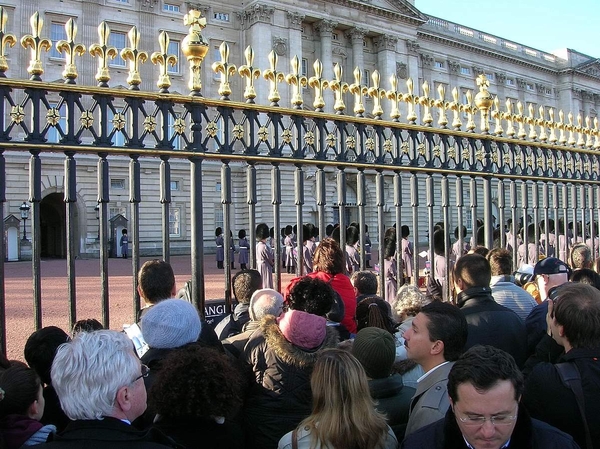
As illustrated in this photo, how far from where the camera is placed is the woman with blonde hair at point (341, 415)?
2350 mm

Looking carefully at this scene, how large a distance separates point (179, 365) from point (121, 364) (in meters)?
0.42

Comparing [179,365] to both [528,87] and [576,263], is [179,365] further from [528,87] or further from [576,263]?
[528,87]

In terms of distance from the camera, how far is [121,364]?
2.11m

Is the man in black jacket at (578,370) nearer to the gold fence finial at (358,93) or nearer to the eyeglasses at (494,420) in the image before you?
the eyeglasses at (494,420)

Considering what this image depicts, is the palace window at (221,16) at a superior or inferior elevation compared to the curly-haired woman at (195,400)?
superior

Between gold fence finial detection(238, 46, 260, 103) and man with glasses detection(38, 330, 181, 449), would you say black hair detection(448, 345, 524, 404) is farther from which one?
gold fence finial detection(238, 46, 260, 103)

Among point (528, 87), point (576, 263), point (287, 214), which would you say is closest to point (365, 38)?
point (528, 87)

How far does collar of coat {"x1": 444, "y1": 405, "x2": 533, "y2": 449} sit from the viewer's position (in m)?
2.10

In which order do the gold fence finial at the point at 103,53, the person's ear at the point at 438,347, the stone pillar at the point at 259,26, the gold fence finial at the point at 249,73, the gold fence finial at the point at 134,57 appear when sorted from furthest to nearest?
the stone pillar at the point at 259,26 < the gold fence finial at the point at 249,73 < the gold fence finial at the point at 134,57 < the gold fence finial at the point at 103,53 < the person's ear at the point at 438,347

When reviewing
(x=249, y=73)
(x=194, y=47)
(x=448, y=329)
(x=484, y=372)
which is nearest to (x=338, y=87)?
(x=249, y=73)

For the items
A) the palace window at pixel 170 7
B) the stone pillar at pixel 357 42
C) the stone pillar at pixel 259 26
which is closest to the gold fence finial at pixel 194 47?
the stone pillar at pixel 259 26

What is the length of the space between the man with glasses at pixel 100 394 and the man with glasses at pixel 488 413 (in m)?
1.04

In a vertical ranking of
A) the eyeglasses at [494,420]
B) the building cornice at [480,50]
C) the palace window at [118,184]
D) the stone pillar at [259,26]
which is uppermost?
the building cornice at [480,50]

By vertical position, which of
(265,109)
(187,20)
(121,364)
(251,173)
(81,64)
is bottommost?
(121,364)
